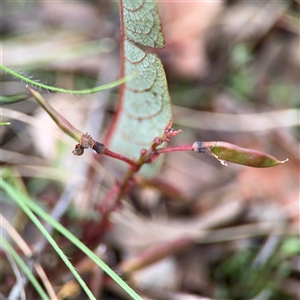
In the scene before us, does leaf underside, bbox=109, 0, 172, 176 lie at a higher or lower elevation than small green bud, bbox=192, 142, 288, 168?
higher

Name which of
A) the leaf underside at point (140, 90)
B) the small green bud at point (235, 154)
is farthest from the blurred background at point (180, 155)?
the small green bud at point (235, 154)

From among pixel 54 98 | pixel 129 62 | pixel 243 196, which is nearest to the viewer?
pixel 129 62

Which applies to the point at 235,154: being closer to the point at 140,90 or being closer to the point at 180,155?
the point at 140,90

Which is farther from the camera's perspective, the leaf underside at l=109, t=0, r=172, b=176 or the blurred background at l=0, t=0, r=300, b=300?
the blurred background at l=0, t=0, r=300, b=300

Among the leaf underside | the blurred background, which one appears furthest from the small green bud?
the blurred background

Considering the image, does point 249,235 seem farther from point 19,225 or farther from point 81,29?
point 81,29

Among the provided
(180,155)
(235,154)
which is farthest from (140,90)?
(180,155)

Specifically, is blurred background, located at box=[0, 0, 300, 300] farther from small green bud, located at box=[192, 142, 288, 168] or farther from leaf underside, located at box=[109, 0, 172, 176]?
small green bud, located at box=[192, 142, 288, 168]

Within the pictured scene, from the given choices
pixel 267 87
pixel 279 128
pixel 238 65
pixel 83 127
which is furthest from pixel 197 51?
pixel 83 127
